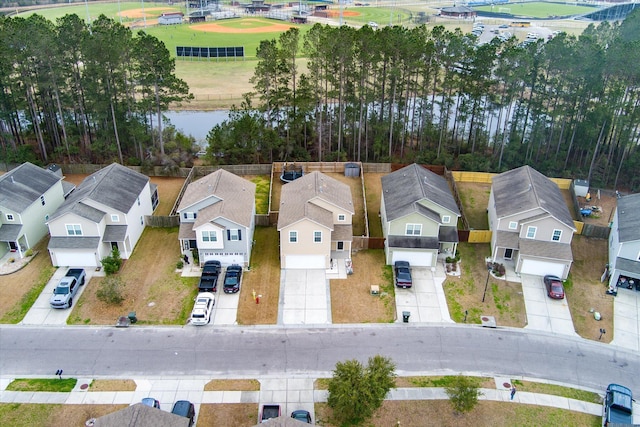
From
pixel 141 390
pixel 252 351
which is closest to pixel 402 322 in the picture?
pixel 252 351

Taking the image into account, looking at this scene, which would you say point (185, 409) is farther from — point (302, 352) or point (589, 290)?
point (589, 290)

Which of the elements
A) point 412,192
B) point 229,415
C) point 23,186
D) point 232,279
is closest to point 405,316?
point 412,192

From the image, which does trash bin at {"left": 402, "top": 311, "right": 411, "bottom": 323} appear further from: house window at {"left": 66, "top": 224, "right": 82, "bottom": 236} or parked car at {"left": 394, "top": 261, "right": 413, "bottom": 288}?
house window at {"left": 66, "top": 224, "right": 82, "bottom": 236}

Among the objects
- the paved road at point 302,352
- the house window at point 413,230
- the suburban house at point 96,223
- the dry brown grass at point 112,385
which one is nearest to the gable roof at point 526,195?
the house window at point 413,230

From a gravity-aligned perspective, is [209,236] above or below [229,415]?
above

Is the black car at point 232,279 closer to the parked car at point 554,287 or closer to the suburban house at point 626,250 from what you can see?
the parked car at point 554,287

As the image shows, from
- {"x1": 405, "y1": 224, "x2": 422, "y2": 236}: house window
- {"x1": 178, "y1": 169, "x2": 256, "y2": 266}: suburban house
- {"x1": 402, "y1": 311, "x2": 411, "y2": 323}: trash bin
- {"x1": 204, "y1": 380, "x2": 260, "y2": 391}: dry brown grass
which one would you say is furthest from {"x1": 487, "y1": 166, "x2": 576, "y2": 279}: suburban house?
{"x1": 204, "y1": 380, "x2": 260, "y2": 391}: dry brown grass
